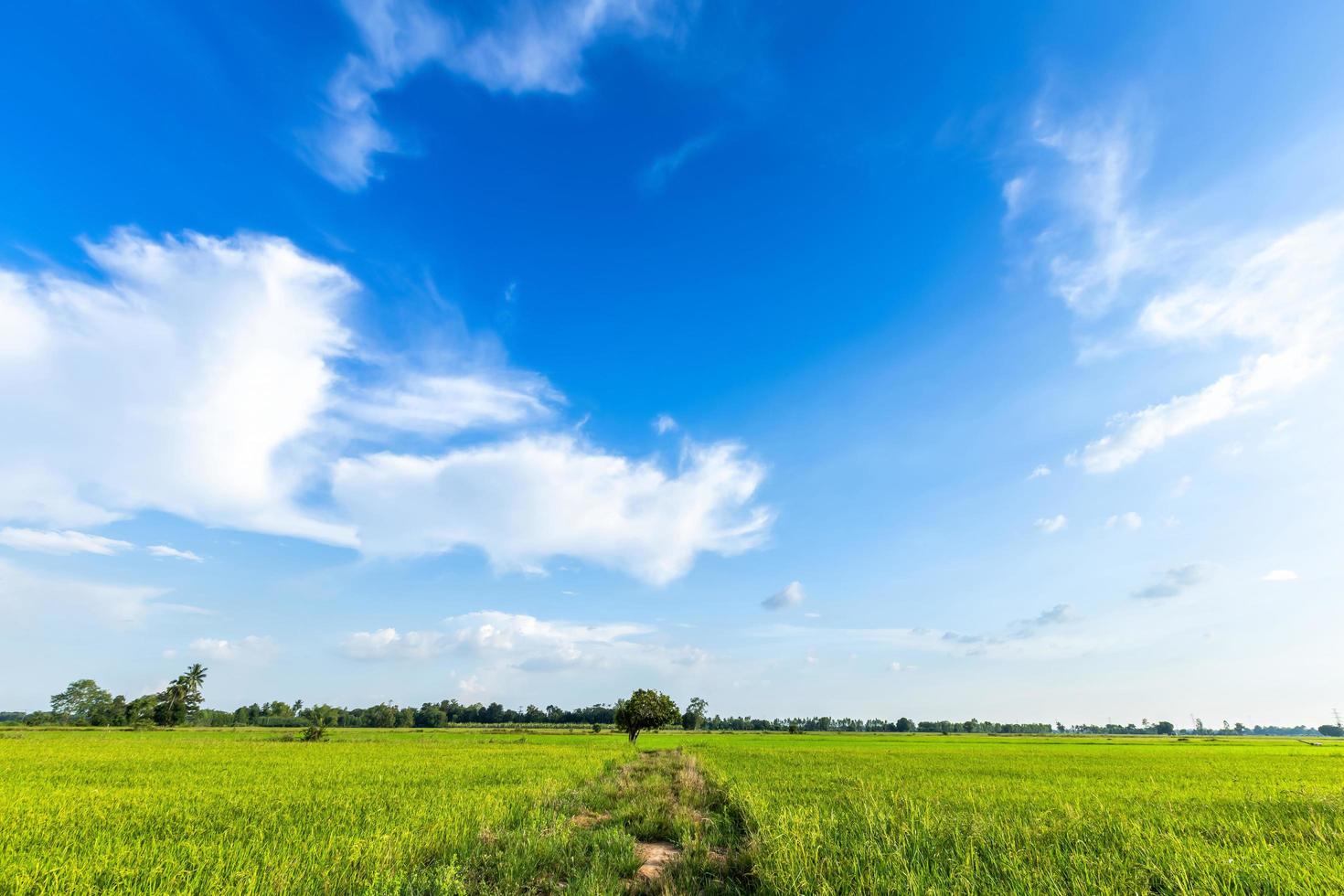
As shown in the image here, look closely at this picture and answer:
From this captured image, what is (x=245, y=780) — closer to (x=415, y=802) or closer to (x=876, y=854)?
(x=415, y=802)

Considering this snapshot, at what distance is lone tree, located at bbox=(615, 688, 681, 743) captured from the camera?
64000mm

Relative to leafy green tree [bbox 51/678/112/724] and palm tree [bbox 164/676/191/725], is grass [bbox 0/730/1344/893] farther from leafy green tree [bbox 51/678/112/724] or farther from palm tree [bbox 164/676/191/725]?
leafy green tree [bbox 51/678/112/724]

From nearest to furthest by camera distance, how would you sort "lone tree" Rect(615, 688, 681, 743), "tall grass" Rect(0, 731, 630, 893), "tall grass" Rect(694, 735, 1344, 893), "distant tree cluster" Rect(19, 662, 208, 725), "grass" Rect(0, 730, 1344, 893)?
"tall grass" Rect(694, 735, 1344, 893) → "grass" Rect(0, 730, 1344, 893) → "tall grass" Rect(0, 731, 630, 893) → "lone tree" Rect(615, 688, 681, 743) → "distant tree cluster" Rect(19, 662, 208, 725)

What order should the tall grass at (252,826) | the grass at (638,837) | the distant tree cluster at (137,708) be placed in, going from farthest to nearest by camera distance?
the distant tree cluster at (137,708)
the tall grass at (252,826)
the grass at (638,837)

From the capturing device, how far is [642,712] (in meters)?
63.6

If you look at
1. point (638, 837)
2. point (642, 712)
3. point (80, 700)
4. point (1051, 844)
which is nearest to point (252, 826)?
point (638, 837)

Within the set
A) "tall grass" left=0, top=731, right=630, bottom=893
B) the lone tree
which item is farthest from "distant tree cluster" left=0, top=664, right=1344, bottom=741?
"tall grass" left=0, top=731, right=630, bottom=893

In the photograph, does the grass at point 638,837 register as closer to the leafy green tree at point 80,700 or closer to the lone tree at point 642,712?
the lone tree at point 642,712

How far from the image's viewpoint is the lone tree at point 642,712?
6400cm

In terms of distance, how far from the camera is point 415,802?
13.2m

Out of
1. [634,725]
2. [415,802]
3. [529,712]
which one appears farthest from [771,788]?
[529,712]

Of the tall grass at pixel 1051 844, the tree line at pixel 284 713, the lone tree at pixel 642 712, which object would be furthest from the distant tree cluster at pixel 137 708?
the tall grass at pixel 1051 844

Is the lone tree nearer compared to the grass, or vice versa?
the grass

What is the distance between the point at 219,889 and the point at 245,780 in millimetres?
17272
